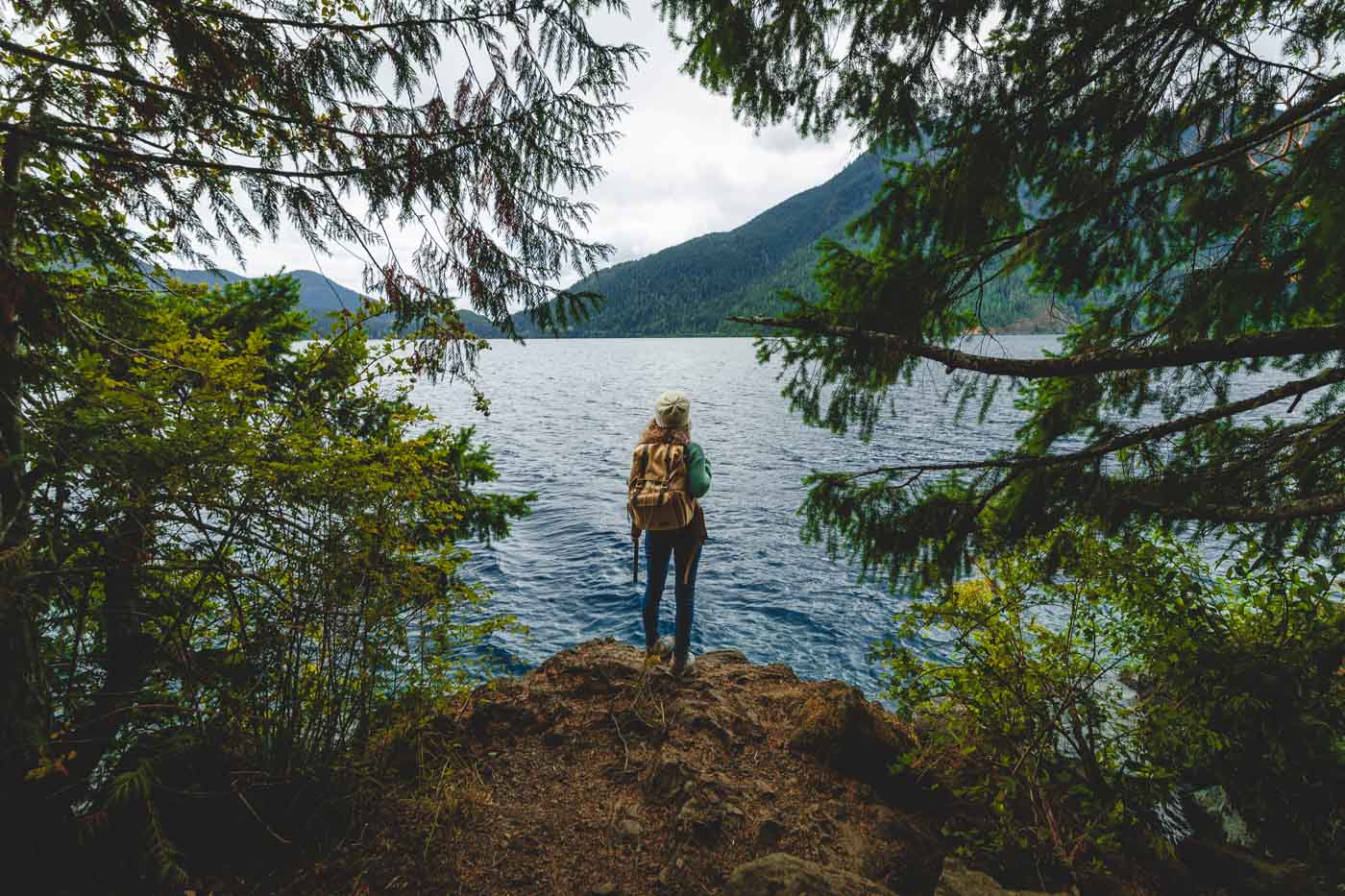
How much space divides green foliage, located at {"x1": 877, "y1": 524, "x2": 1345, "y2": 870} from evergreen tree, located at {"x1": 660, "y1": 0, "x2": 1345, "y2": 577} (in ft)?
1.07

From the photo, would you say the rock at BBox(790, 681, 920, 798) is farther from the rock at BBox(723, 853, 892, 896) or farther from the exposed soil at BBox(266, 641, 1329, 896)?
the rock at BBox(723, 853, 892, 896)

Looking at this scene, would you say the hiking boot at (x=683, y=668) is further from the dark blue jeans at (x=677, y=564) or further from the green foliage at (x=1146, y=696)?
the green foliage at (x=1146, y=696)

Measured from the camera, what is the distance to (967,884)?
260cm

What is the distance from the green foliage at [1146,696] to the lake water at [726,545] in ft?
4.71

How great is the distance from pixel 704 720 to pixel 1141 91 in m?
4.79

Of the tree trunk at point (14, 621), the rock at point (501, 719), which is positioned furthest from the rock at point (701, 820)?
the tree trunk at point (14, 621)

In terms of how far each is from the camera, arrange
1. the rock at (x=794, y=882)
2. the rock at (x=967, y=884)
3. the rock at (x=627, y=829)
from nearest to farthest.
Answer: the rock at (x=794, y=882) < the rock at (x=967, y=884) < the rock at (x=627, y=829)

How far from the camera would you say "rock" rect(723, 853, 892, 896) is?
7.72 ft

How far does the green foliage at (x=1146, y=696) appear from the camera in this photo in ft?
9.07

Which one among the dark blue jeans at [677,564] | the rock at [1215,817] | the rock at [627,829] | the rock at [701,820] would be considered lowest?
the rock at [1215,817]

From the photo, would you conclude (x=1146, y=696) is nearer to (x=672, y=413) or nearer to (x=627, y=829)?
(x=627, y=829)

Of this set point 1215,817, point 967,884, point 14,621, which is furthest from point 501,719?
point 1215,817

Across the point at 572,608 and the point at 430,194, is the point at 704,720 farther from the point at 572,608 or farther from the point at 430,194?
the point at 572,608

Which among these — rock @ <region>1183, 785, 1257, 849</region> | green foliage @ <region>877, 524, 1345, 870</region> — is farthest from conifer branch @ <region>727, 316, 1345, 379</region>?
rock @ <region>1183, 785, 1257, 849</region>
